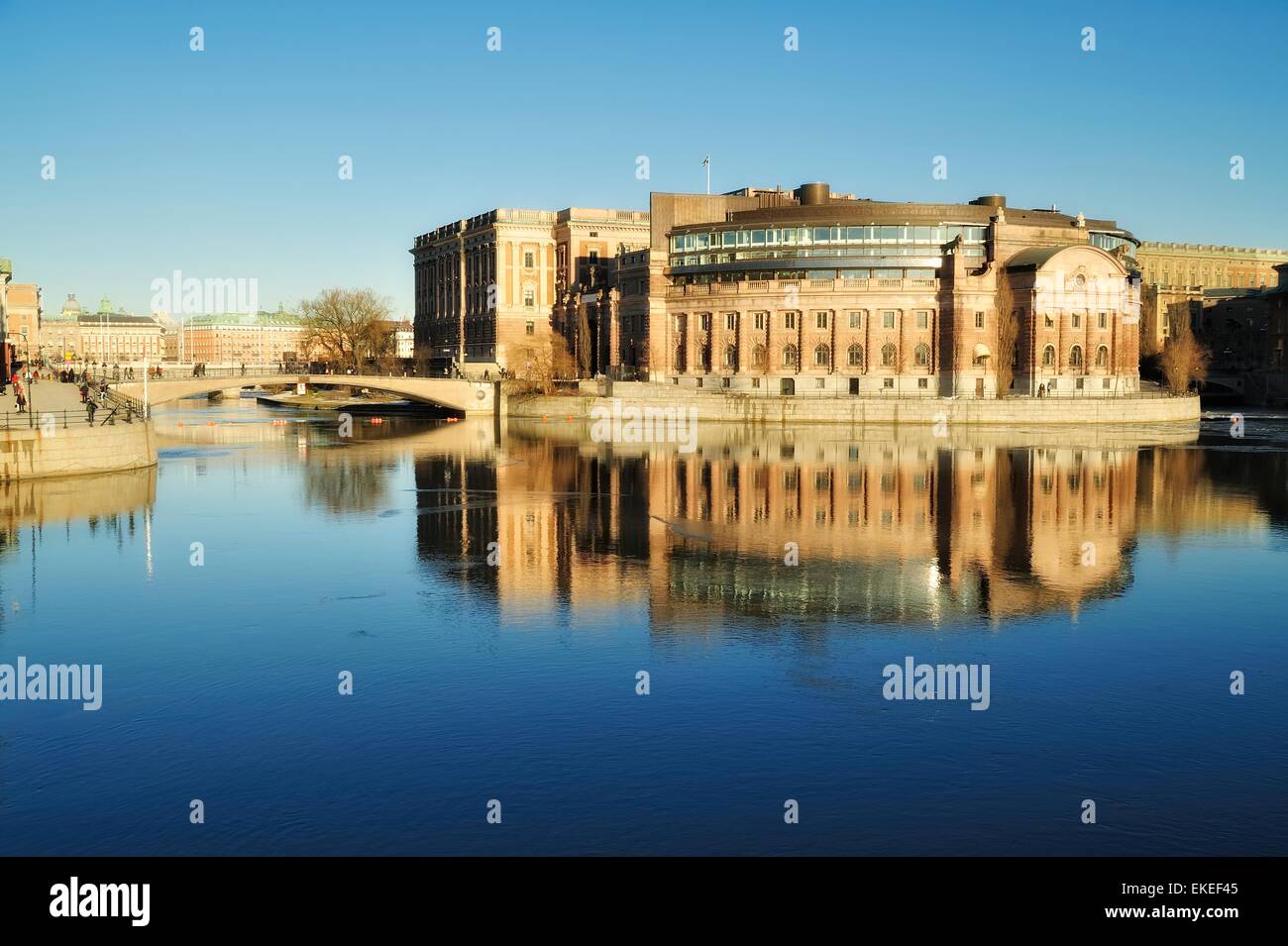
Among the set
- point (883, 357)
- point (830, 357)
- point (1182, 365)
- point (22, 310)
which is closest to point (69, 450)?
point (830, 357)

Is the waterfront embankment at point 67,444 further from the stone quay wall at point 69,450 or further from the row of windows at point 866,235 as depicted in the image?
the row of windows at point 866,235

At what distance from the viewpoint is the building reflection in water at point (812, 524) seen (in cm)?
3216

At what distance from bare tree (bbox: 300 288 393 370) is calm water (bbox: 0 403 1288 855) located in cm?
11256

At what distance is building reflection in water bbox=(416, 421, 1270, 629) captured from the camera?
32156 mm

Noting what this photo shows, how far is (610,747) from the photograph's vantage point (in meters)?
20.0

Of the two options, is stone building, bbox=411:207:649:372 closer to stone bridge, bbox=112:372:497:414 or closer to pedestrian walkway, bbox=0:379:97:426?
stone bridge, bbox=112:372:497:414

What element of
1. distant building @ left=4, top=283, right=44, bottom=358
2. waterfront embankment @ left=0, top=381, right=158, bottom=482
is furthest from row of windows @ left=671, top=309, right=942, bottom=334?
distant building @ left=4, top=283, right=44, bottom=358

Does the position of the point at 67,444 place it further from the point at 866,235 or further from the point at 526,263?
the point at 526,263

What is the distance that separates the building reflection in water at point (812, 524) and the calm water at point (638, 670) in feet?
0.86

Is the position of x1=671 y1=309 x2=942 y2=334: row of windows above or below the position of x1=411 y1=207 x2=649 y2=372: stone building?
below

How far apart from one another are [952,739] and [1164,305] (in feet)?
598

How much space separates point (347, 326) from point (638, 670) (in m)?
146

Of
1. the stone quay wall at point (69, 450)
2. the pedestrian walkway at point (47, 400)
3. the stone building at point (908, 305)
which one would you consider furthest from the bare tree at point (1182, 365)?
the stone quay wall at point (69, 450)
